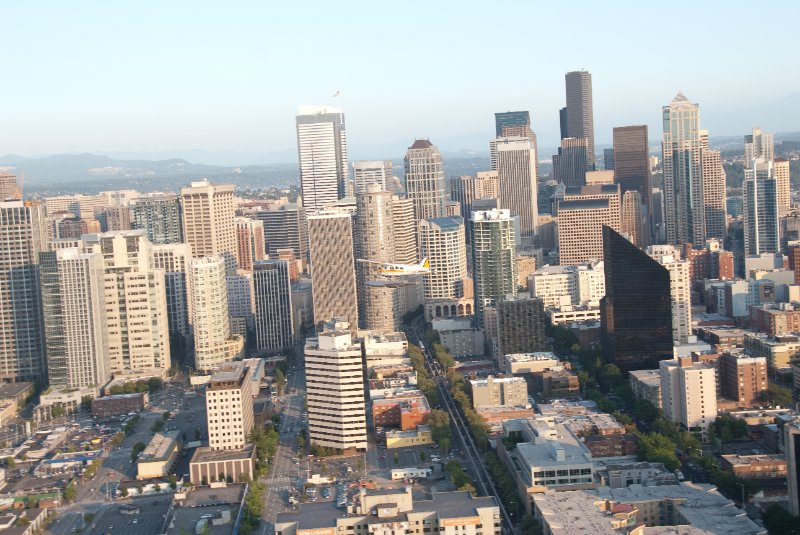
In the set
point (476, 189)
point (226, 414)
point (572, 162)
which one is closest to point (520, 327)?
point (226, 414)

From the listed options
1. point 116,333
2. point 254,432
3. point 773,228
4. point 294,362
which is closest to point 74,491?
point 254,432

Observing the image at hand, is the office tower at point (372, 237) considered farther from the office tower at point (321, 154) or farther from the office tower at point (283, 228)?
the office tower at point (321, 154)

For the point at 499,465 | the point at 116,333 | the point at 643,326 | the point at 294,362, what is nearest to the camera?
the point at 499,465

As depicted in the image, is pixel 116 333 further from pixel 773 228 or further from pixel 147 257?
pixel 773 228

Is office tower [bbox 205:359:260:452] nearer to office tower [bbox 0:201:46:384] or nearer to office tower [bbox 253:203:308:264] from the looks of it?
office tower [bbox 0:201:46:384]

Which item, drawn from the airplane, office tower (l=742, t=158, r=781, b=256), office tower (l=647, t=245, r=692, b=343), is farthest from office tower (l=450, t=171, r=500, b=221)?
office tower (l=647, t=245, r=692, b=343)
